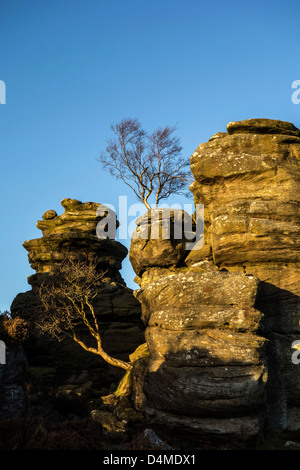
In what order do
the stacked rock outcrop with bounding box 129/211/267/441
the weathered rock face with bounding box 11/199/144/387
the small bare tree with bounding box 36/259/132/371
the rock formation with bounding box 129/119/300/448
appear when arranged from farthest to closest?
the weathered rock face with bounding box 11/199/144/387
the small bare tree with bounding box 36/259/132/371
the rock formation with bounding box 129/119/300/448
the stacked rock outcrop with bounding box 129/211/267/441

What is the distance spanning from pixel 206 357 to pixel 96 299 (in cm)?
1652

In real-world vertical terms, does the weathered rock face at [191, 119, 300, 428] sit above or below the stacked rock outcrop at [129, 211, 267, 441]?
above

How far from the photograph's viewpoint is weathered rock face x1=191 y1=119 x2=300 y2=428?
63.4 feet

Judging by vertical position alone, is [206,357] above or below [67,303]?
below

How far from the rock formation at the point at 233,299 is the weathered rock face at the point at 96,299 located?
6417mm

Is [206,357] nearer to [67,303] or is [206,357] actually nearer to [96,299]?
[67,303]

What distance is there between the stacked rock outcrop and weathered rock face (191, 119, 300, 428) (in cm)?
285

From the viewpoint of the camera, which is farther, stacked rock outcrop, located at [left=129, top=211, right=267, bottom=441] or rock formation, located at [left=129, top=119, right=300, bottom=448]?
rock formation, located at [left=129, top=119, right=300, bottom=448]

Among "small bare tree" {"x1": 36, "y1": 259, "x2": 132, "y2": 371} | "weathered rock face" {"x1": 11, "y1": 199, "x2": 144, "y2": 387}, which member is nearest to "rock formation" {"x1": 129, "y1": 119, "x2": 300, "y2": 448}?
"small bare tree" {"x1": 36, "y1": 259, "x2": 132, "y2": 371}

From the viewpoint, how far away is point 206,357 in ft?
54.3

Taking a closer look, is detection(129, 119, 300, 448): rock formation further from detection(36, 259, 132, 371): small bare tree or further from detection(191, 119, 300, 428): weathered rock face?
detection(36, 259, 132, 371): small bare tree

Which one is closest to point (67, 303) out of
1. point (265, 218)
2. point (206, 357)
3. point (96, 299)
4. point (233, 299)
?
point (96, 299)

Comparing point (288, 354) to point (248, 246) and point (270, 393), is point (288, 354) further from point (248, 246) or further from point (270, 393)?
point (248, 246)
